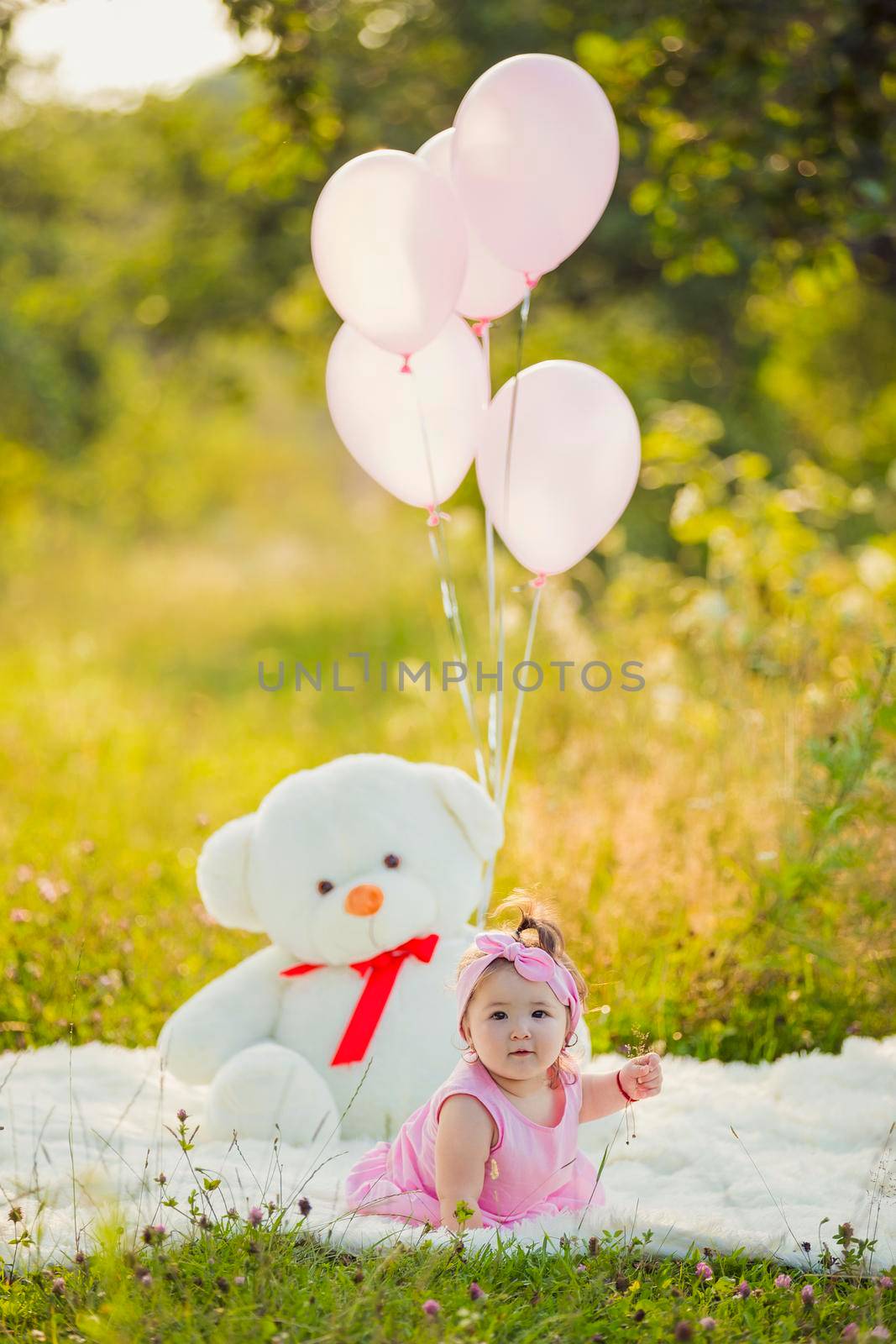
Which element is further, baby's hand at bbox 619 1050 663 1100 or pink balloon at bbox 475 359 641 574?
pink balloon at bbox 475 359 641 574

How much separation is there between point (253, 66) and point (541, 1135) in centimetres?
335

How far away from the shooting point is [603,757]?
463 cm

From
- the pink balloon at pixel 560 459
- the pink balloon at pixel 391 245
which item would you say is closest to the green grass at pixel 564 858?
the pink balloon at pixel 560 459

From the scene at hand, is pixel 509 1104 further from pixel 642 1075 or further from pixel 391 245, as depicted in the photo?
pixel 391 245

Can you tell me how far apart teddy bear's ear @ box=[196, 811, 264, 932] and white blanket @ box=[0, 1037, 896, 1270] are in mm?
425

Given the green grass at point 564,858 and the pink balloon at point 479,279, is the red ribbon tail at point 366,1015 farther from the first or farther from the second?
the pink balloon at point 479,279

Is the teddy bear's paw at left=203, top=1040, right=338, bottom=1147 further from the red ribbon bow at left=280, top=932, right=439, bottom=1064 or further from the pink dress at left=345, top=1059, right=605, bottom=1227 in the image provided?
the pink dress at left=345, top=1059, right=605, bottom=1227

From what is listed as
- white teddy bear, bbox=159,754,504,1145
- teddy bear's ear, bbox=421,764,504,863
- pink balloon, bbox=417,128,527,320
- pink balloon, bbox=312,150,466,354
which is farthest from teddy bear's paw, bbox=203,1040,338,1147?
pink balloon, bbox=417,128,527,320

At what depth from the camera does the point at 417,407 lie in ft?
9.65

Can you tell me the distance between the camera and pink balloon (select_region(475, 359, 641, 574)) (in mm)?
2869

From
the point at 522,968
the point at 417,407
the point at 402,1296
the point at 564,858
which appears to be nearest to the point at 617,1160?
the point at 522,968

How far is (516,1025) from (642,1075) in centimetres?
25

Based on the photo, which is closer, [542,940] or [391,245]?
[542,940]

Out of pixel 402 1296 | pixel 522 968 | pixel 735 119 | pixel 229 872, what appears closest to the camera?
pixel 402 1296
